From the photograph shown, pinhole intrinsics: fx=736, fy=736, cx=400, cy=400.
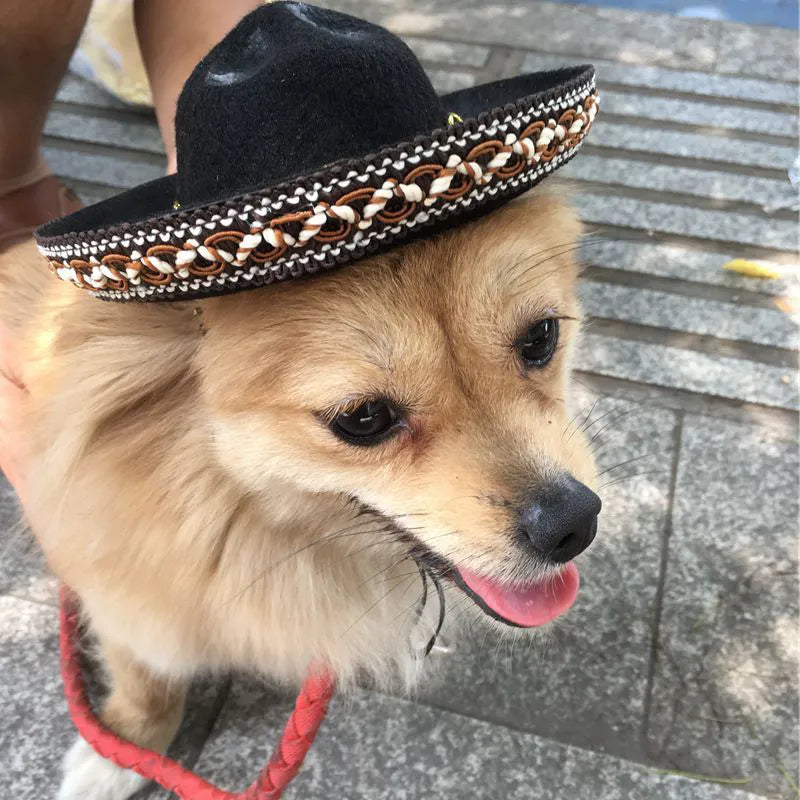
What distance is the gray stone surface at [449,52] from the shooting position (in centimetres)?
368

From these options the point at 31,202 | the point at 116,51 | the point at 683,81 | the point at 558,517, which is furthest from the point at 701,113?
the point at 558,517

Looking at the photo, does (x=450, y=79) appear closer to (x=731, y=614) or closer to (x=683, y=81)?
(x=683, y=81)

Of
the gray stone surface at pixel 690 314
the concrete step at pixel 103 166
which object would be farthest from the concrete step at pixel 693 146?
the concrete step at pixel 103 166

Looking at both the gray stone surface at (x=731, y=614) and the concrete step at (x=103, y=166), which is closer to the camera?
the gray stone surface at (x=731, y=614)

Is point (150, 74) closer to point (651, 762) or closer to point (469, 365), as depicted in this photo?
point (469, 365)

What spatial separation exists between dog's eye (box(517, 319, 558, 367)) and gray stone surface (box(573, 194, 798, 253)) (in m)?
1.74

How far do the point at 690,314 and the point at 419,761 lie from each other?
1.80m

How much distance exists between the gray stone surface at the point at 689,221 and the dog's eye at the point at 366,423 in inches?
80.1

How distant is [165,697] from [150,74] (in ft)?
5.62

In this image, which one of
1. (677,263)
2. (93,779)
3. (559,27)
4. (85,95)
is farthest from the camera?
(559,27)

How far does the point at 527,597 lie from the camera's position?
1302 mm

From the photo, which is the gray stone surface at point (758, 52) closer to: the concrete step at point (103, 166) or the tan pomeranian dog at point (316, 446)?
the concrete step at point (103, 166)

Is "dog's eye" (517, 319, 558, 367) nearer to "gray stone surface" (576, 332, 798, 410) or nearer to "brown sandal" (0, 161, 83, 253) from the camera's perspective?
"gray stone surface" (576, 332, 798, 410)

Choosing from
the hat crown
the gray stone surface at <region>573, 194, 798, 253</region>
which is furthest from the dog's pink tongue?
the gray stone surface at <region>573, 194, 798, 253</region>
